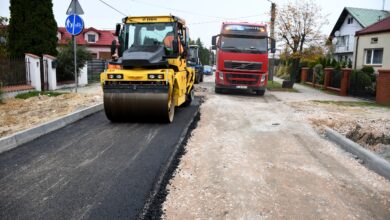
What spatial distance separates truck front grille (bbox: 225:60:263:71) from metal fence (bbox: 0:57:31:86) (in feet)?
28.0

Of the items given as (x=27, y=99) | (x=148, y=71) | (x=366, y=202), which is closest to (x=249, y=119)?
(x=148, y=71)

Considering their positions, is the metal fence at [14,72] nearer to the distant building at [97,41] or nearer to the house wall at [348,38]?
the house wall at [348,38]

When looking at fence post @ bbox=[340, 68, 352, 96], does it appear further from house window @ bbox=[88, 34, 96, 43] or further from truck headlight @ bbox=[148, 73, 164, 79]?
house window @ bbox=[88, 34, 96, 43]

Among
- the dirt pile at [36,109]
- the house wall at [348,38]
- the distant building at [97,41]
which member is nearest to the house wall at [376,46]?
the house wall at [348,38]

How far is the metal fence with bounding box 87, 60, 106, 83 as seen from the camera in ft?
68.8

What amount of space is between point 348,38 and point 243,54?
2953cm

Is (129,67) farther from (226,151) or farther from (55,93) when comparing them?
(55,93)

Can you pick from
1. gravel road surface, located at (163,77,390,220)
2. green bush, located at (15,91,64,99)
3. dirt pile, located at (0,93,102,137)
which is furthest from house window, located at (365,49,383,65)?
green bush, located at (15,91,64,99)

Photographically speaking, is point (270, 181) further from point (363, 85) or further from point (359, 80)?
point (359, 80)

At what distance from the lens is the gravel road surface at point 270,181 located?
386 centimetres

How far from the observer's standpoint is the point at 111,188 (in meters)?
4.34

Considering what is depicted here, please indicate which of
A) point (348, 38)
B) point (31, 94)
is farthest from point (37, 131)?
point (348, 38)

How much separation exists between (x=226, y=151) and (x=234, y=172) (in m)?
1.18

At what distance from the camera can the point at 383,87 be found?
48.2 ft
